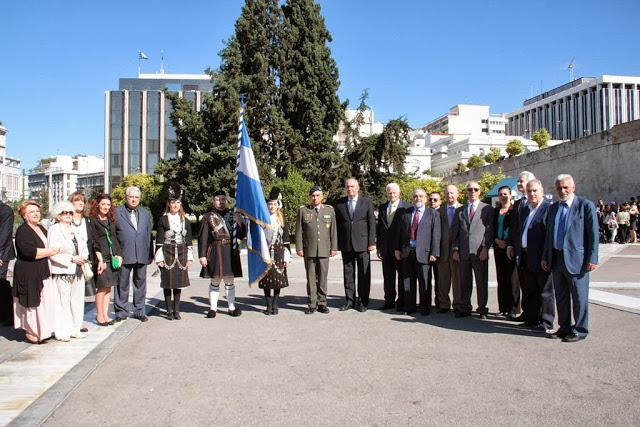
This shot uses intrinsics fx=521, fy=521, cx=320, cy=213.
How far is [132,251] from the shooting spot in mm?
7906

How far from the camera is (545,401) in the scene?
439 cm

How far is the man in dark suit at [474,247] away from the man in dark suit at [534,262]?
56 centimetres

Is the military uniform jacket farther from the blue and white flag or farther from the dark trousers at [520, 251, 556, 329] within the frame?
the dark trousers at [520, 251, 556, 329]

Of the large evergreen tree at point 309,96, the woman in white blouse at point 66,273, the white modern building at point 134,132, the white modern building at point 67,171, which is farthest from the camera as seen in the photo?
the white modern building at point 67,171

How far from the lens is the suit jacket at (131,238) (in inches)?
311

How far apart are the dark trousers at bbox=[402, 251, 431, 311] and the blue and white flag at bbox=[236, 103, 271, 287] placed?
2.23m

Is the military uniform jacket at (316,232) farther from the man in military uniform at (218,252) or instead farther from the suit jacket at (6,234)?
the suit jacket at (6,234)

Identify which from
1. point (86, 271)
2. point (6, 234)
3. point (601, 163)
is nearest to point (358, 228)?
point (86, 271)

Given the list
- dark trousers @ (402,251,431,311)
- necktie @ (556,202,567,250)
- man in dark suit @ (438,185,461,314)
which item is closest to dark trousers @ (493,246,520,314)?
man in dark suit @ (438,185,461,314)

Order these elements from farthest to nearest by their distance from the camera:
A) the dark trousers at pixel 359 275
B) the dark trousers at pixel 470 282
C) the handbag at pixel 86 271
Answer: the dark trousers at pixel 359 275
the dark trousers at pixel 470 282
the handbag at pixel 86 271

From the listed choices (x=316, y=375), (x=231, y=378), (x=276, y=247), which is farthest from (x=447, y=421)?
(x=276, y=247)

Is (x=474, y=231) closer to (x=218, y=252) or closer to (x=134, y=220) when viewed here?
(x=218, y=252)

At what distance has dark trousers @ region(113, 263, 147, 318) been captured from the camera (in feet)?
25.9

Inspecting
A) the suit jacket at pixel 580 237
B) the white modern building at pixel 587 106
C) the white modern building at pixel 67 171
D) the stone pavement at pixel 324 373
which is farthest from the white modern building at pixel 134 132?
the suit jacket at pixel 580 237
